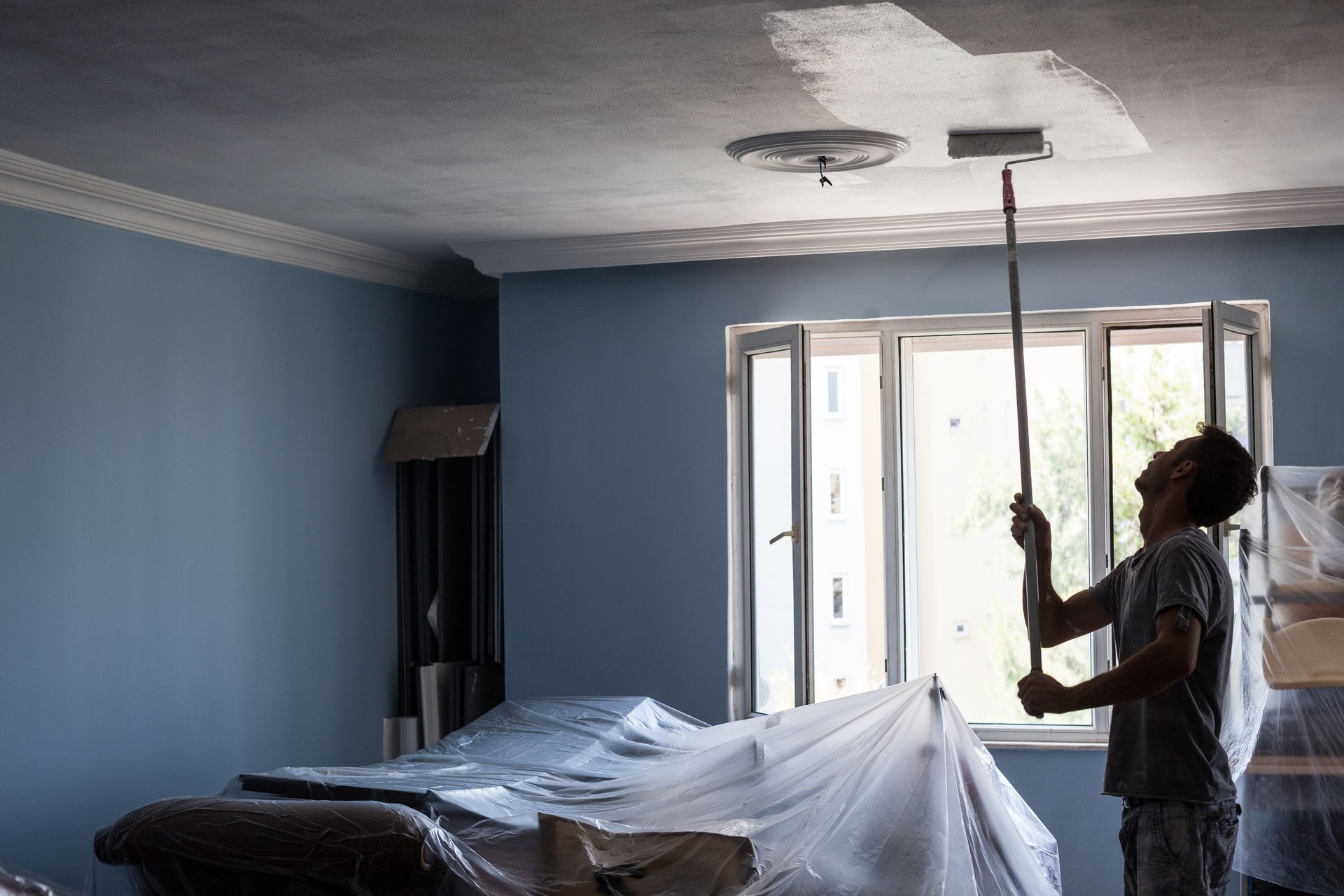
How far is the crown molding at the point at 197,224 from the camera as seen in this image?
3.36 m

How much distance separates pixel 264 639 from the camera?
166 inches

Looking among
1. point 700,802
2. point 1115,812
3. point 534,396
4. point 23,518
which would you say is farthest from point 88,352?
point 1115,812

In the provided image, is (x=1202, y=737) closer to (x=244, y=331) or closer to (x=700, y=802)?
(x=700, y=802)

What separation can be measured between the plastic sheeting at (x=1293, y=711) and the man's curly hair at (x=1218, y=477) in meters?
0.89

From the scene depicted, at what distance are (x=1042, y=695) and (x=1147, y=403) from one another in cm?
249

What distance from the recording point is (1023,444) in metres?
2.30

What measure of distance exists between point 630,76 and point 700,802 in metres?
1.58

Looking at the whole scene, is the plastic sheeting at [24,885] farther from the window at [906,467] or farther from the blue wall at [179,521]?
the window at [906,467]

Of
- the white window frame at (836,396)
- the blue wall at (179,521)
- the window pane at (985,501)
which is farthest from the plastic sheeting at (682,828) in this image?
the white window frame at (836,396)

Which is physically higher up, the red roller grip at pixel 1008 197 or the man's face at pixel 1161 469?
the red roller grip at pixel 1008 197

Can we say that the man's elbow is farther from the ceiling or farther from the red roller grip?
the ceiling

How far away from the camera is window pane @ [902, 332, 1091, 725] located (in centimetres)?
436

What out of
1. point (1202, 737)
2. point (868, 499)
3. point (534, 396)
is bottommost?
point (1202, 737)

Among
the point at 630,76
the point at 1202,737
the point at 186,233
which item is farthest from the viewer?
the point at 186,233
